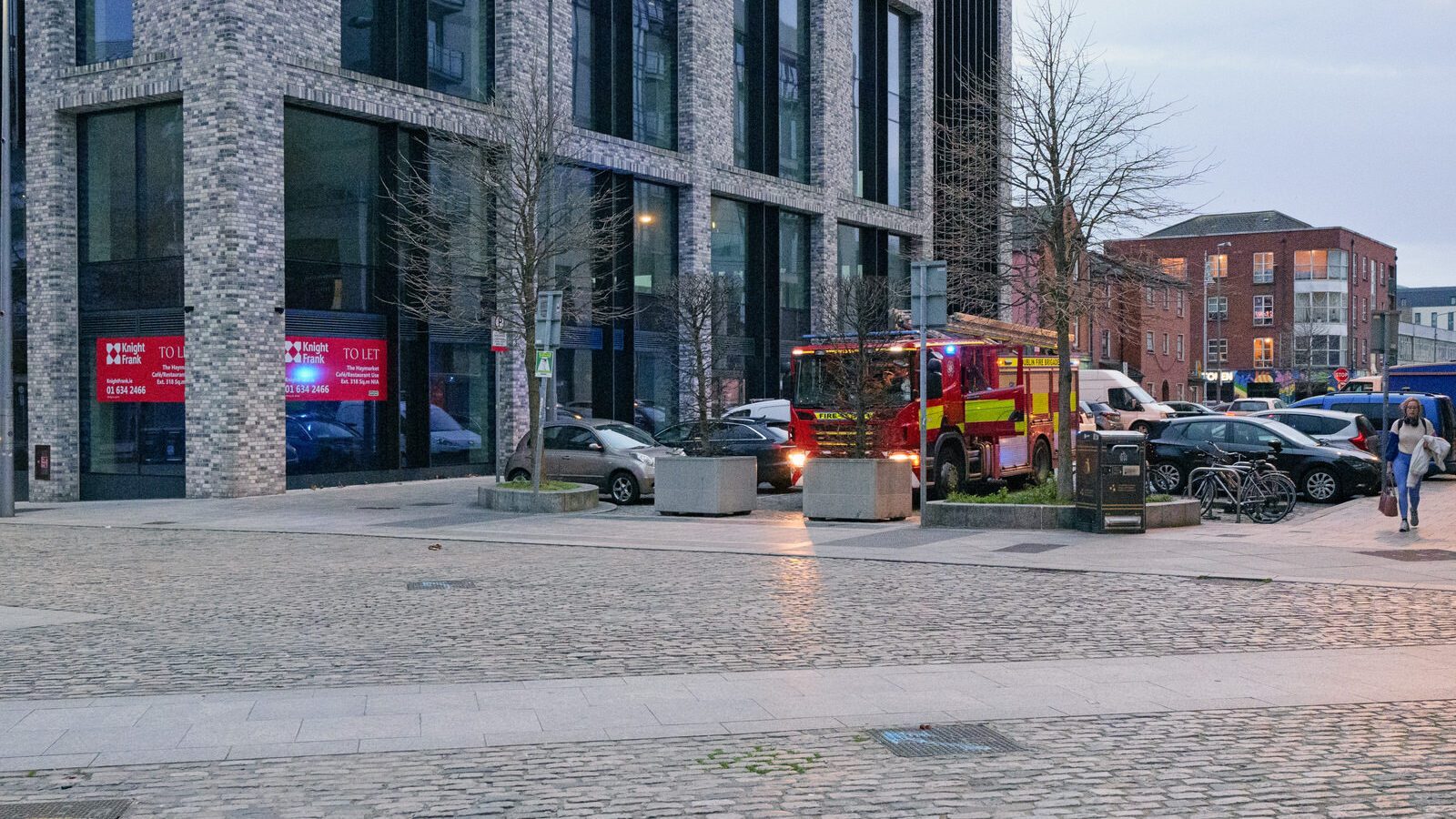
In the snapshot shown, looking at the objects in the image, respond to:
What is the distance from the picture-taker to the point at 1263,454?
22.8m

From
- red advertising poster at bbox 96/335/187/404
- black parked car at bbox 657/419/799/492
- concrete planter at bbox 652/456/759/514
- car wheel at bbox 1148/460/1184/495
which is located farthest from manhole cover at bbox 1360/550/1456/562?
red advertising poster at bbox 96/335/187/404

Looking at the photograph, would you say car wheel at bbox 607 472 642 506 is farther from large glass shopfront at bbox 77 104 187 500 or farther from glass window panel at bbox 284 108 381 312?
large glass shopfront at bbox 77 104 187 500

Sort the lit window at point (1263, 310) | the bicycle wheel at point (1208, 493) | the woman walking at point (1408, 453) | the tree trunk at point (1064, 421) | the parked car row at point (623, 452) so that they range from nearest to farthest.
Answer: the woman walking at point (1408, 453) < the tree trunk at point (1064, 421) < the bicycle wheel at point (1208, 493) < the parked car row at point (623, 452) < the lit window at point (1263, 310)

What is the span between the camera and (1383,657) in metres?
8.91

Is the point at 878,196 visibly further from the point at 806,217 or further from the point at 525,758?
the point at 525,758

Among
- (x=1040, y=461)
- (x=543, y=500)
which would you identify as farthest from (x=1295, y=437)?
(x=543, y=500)

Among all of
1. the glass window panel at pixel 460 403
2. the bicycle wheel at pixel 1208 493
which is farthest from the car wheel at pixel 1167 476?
the glass window panel at pixel 460 403

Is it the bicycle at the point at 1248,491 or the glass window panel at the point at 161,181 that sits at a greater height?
the glass window panel at the point at 161,181

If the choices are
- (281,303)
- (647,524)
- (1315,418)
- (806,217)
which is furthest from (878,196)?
(647,524)

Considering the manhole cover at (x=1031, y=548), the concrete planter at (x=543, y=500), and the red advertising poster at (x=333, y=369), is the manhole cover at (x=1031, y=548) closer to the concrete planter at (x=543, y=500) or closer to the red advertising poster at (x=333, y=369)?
the concrete planter at (x=543, y=500)

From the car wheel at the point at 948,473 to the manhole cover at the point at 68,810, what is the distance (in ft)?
54.5

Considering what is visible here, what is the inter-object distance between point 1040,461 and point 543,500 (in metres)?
9.20

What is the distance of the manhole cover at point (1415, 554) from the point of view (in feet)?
48.2

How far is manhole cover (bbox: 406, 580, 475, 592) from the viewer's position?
1258 centimetres
